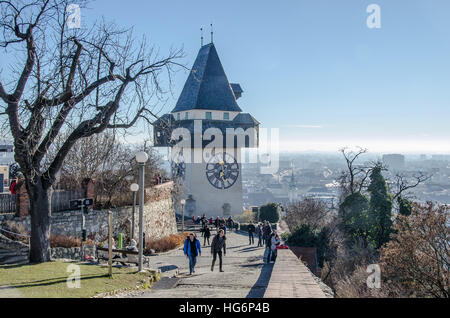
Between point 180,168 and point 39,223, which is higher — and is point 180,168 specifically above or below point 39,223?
above

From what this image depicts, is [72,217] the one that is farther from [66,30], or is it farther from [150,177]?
[150,177]

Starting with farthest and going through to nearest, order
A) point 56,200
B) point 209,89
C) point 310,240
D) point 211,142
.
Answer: point 209,89, point 211,142, point 310,240, point 56,200

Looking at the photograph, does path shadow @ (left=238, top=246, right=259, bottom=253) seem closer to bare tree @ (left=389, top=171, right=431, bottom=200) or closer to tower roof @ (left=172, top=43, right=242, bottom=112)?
bare tree @ (left=389, top=171, right=431, bottom=200)

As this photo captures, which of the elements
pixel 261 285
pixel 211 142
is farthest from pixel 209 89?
pixel 261 285

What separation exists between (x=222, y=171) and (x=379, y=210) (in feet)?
88.7

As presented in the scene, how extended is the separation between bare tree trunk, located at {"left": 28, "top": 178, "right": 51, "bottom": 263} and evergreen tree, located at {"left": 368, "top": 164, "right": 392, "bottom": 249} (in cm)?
1763

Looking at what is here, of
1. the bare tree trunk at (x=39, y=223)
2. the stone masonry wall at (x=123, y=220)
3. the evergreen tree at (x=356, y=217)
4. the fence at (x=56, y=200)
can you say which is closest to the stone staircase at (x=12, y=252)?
the bare tree trunk at (x=39, y=223)

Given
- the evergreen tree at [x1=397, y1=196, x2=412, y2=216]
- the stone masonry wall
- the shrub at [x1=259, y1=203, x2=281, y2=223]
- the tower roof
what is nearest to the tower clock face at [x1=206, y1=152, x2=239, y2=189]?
the tower roof

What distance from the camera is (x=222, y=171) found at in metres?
49.5

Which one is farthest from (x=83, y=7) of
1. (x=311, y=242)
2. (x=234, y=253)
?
(x=311, y=242)

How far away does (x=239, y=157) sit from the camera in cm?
4931

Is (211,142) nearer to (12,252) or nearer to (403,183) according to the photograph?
(403,183)

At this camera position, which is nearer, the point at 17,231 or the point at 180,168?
the point at 17,231

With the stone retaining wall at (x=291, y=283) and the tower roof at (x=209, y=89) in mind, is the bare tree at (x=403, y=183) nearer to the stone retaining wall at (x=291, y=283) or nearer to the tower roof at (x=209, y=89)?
the stone retaining wall at (x=291, y=283)
